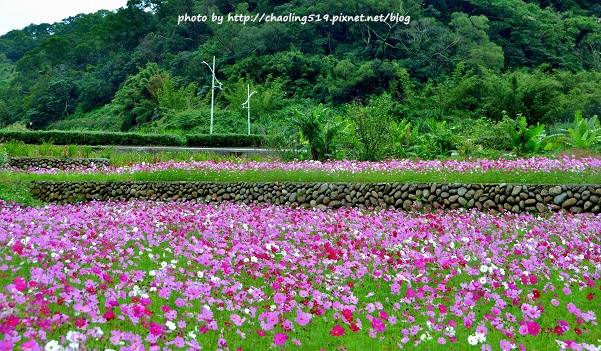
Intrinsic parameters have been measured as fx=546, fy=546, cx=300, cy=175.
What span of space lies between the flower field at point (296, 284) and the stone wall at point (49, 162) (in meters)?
11.5

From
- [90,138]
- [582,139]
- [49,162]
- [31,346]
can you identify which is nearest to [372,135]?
[582,139]

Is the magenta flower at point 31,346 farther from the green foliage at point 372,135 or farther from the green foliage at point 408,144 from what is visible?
the green foliage at point 408,144

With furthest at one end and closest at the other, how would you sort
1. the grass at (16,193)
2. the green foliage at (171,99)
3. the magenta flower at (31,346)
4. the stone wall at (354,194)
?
the green foliage at (171,99)
the grass at (16,193)
the stone wall at (354,194)
the magenta flower at (31,346)

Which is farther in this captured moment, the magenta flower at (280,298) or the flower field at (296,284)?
the magenta flower at (280,298)

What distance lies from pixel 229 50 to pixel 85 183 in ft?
164

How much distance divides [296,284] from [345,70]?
47.3 metres

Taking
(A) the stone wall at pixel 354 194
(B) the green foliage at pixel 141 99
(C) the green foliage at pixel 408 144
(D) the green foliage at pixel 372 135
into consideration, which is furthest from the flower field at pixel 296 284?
(B) the green foliage at pixel 141 99

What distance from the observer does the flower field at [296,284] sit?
366 cm

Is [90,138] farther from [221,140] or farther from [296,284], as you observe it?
[296,284]

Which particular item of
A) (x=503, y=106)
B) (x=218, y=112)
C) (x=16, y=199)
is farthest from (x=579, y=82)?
(x=16, y=199)

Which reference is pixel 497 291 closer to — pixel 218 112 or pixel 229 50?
pixel 218 112

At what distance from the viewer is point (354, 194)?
467 inches

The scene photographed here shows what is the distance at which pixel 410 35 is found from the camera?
5525 centimetres

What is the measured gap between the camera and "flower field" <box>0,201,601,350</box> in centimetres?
366
